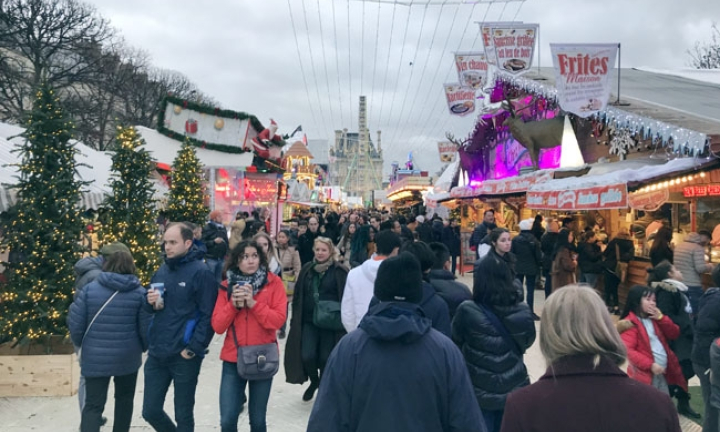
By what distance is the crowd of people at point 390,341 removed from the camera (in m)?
1.82

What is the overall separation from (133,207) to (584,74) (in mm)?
9024

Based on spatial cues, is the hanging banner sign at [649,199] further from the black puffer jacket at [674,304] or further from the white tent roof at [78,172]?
the white tent roof at [78,172]

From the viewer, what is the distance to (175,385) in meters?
3.91

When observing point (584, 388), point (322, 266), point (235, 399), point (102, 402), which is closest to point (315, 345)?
point (322, 266)

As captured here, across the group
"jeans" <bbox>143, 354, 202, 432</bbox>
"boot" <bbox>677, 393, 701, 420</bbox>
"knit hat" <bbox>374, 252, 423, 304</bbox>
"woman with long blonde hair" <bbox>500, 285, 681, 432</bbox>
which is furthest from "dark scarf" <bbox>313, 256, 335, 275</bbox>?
"boot" <bbox>677, 393, 701, 420</bbox>

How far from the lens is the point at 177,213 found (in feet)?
41.7

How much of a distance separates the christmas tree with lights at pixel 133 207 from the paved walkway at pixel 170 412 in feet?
12.4

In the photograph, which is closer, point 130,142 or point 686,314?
point 686,314

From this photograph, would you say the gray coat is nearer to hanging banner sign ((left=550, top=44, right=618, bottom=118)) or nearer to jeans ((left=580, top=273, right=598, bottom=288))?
jeans ((left=580, top=273, right=598, bottom=288))

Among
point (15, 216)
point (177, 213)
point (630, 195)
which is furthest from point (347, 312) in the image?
point (177, 213)

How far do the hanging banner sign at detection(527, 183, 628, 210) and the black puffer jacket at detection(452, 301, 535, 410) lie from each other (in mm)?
5531

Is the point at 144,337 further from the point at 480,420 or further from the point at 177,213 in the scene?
the point at 177,213

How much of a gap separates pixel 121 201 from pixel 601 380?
945 cm

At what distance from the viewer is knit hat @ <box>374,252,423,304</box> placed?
2268 millimetres
